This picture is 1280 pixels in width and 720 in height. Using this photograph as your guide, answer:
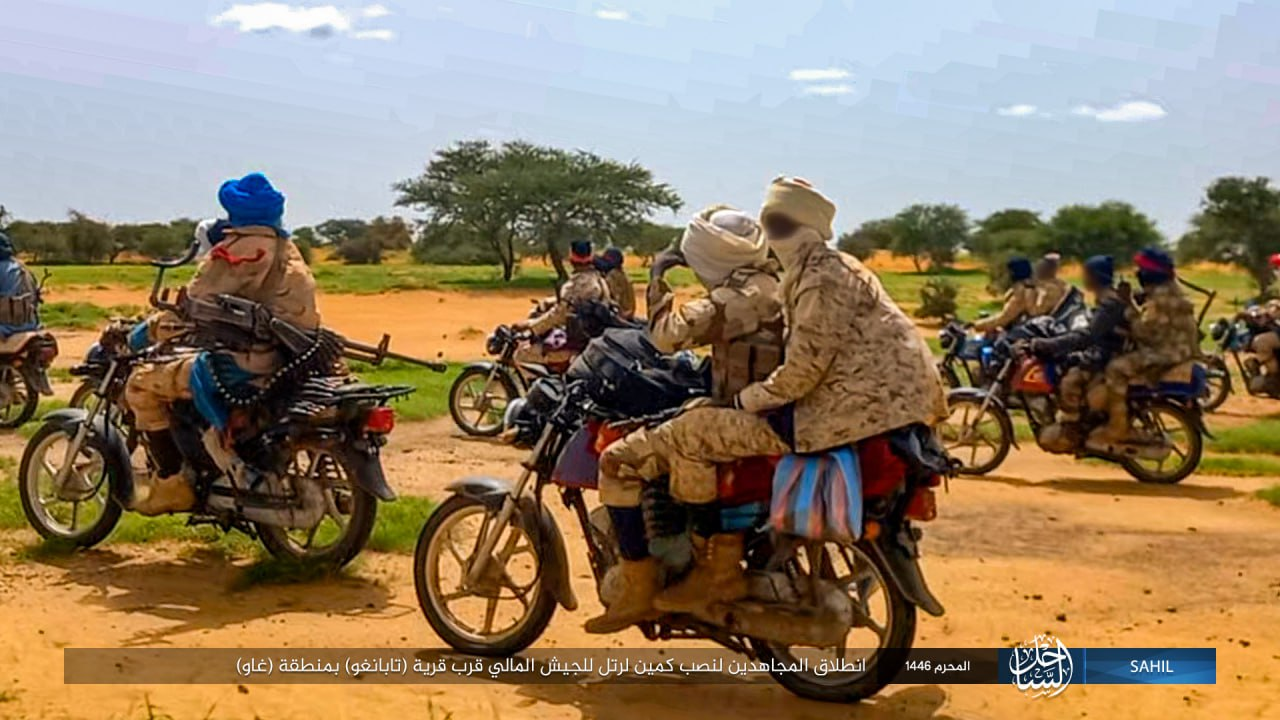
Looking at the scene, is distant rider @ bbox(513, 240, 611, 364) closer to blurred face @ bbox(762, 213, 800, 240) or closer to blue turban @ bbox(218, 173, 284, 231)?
blue turban @ bbox(218, 173, 284, 231)

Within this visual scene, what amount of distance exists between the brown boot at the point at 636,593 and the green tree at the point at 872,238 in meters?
55.9

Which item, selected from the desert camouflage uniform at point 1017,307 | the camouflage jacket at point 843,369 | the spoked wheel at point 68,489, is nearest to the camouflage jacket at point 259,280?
the spoked wheel at point 68,489


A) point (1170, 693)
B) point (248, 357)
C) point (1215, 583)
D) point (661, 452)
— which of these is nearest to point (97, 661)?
point (248, 357)

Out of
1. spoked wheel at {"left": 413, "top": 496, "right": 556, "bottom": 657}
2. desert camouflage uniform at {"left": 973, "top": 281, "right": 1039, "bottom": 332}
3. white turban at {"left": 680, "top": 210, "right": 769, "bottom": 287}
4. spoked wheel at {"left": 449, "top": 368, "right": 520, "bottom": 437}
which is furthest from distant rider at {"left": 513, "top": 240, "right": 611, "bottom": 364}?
white turban at {"left": 680, "top": 210, "right": 769, "bottom": 287}

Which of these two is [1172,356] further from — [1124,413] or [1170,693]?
[1170,693]

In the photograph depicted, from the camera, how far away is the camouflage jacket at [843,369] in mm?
5293

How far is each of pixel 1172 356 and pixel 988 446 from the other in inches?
70.1

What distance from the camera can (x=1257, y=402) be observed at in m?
18.6

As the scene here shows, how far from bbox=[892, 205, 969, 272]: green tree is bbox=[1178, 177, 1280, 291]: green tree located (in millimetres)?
21579

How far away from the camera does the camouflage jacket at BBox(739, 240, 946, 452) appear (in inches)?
208

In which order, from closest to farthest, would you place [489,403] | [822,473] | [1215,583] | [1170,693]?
[822,473] < [1170,693] < [1215,583] < [489,403]

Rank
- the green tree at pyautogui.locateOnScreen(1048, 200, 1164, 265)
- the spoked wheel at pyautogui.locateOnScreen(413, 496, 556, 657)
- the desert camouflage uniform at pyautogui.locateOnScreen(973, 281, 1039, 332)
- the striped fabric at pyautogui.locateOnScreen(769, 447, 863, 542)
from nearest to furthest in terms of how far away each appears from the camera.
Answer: the striped fabric at pyautogui.locateOnScreen(769, 447, 863, 542) → the spoked wheel at pyautogui.locateOnScreen(413, 496, 556, 657) → the desert camouflage uniform at pyautogui.locateOnScreen(973, 281, 1039, 332) → the green tree at pyautogui.locateOnScreen(1048, 200, 1164, 265)

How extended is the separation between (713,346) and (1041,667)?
2033 millimetres

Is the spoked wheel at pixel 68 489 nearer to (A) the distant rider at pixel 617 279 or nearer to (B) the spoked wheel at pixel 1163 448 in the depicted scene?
(A) the distant rider at pixel 617 279
